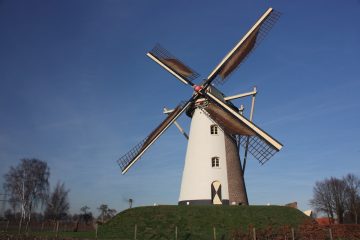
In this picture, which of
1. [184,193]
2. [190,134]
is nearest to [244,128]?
[190,134]

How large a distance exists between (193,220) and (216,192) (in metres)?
3.94

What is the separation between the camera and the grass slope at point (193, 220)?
79.3 ft

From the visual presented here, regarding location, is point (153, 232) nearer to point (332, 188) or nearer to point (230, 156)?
point (230, 156)

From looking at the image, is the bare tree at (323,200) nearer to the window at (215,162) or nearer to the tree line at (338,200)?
the tree line at (338,200)

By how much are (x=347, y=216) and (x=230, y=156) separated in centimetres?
4730

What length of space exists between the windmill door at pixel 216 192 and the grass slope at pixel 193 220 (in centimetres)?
129

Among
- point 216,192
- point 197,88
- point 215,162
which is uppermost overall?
point 197,88

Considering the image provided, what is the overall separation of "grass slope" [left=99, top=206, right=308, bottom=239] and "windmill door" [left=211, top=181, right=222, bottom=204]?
1295 millimetres

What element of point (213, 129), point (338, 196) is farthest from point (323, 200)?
point (213, 129)

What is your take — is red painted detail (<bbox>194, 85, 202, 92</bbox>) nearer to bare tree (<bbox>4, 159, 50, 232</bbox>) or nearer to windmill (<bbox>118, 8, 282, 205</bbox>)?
windmill (<bbox>118, 8, 282, 205</bbox>)

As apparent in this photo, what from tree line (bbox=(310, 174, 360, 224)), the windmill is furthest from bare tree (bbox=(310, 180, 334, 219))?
the windmill

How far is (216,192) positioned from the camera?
28.8 meters

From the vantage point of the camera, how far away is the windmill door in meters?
28.6

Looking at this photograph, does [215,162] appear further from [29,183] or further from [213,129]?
[29,183]
